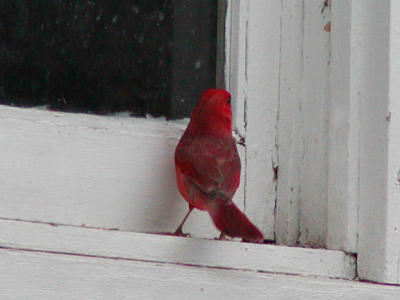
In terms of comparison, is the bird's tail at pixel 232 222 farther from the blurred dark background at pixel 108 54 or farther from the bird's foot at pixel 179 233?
the blurred dark background at pixel 108 54

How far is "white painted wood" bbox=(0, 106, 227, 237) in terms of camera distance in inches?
86.7

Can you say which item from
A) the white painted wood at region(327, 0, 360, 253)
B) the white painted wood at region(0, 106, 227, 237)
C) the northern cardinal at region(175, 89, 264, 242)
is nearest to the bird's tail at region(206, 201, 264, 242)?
the northern cardinal at region(175, 89, 264, 242)

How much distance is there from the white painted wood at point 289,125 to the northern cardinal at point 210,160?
0.43 feet

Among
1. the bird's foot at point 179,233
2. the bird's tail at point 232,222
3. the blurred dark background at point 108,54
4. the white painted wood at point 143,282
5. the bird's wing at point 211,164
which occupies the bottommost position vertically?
the white painted wood at point 143,282

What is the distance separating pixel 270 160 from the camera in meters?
2.47

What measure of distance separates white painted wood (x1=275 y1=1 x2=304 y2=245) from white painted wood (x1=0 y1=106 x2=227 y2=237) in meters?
0.22

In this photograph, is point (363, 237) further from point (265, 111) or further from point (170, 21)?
point (170, 21)

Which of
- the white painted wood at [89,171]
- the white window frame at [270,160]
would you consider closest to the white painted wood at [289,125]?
the white window frame at [270,160]

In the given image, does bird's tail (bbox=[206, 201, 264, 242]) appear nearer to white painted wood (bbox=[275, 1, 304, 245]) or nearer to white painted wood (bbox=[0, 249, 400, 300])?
white painted wood (bbox=[0, 249, 400, 300])

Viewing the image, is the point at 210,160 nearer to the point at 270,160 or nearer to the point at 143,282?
the point at 270,160

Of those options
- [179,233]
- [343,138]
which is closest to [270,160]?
[343,138]

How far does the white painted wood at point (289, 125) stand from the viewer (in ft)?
A: 8.07

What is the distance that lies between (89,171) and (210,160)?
0.33 metres

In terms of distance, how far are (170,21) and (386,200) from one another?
2.08ft
